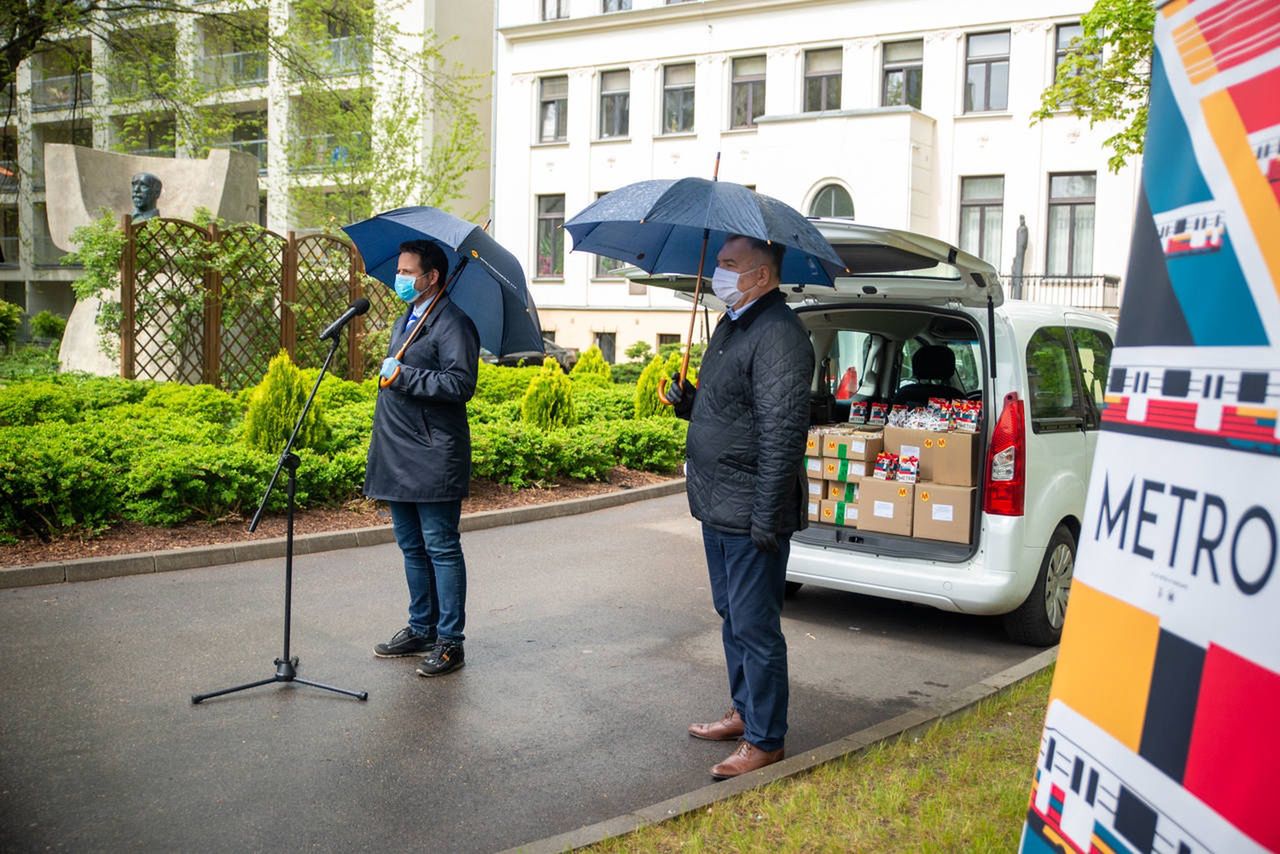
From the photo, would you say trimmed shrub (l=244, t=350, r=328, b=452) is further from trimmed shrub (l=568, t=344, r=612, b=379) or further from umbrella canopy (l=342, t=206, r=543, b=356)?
trimmed shrub (l=568, t=344, r=612, b=379)

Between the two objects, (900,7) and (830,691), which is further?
(900,7)

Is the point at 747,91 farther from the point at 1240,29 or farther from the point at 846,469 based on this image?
the point at 1240,29

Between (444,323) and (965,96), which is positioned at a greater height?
(965,96)

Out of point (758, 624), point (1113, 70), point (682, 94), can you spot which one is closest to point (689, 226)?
point (758, 624)

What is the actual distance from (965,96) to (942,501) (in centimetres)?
2592

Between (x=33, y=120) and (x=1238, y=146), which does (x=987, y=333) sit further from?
(x=33, y=120)

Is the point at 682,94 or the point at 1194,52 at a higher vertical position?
the point at 682,94

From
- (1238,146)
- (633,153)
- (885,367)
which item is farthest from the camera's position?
(633,153)

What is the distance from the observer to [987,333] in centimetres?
654

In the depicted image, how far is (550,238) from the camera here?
121 ft

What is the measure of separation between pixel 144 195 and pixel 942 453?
14.6 m

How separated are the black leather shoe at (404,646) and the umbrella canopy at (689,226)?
7.43 ft

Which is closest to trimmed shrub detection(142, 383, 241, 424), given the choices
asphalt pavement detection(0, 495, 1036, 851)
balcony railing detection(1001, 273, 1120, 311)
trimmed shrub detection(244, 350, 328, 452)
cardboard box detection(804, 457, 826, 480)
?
trimmed shrub detection(244, 350, 328, 452)

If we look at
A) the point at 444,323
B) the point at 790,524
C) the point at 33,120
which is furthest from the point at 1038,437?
the point at 33,120
